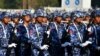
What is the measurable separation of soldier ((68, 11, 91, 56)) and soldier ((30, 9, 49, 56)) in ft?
2.56

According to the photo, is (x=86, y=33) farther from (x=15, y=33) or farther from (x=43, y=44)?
(x=15, y=33)

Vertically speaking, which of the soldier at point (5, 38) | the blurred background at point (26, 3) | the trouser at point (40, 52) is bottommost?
the blurred background at point (26, 3)

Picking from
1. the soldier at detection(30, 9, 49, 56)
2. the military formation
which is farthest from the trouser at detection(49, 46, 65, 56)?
the soldier at detection(30, 9, 49, 56)

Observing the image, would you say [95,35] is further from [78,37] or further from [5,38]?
[5,38]

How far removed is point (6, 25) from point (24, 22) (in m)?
0.74

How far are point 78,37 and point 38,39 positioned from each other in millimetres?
1121

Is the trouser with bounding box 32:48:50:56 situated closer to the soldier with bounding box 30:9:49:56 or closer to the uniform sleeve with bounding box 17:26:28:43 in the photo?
the soldier with bounding box 30:9:49:56

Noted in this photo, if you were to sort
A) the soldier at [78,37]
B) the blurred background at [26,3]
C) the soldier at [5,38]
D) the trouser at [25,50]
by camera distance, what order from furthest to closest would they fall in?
the blurred background at [26,3] < the trouser at [25,50] < the soldier at [5,38] < the soldier at [78,37]

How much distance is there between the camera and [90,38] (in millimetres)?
15023

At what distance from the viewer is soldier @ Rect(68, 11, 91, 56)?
49.9 ft

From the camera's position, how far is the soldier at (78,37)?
15.2 m

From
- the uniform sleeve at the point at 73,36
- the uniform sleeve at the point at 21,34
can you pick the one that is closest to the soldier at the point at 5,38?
the uniform sleeve at the point at 21,34

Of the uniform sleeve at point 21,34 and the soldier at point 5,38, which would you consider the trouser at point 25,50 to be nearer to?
the uniform sleeve at point 21,34

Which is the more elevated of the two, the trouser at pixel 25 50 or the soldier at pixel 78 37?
the soldier at pixel 78 37
